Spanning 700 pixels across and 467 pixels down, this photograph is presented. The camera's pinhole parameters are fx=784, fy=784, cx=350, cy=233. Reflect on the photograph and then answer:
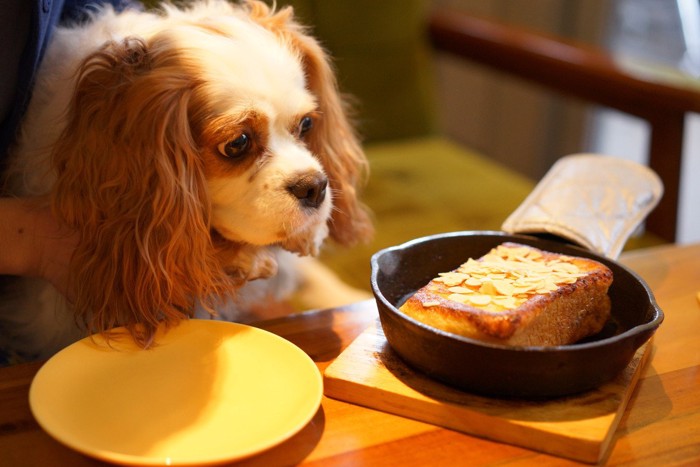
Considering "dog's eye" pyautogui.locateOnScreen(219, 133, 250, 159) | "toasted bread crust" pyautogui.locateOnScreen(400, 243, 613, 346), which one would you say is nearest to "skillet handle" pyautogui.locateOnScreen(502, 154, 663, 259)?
"toasted bread crust" pyautogui.locateOnScreen(400, 243, 613, 346)

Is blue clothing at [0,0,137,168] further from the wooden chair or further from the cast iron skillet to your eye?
the wooden chair

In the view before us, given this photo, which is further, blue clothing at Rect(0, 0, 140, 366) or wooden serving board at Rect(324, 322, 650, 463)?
blue clothing at Rect(0, 0, 140, 366)

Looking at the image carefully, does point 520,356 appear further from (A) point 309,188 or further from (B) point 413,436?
(A) point 309,188

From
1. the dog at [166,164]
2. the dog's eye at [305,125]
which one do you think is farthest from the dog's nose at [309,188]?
the dog's eye at [305,125]

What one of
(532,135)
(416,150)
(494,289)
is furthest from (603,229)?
(532,135)

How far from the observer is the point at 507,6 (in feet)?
9.89

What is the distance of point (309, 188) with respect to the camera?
96 cm

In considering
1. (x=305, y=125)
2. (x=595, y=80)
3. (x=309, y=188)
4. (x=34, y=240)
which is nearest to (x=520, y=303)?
(x=309, y=188)

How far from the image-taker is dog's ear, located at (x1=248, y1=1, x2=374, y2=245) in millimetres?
1102

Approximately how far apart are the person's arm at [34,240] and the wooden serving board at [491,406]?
384 mm

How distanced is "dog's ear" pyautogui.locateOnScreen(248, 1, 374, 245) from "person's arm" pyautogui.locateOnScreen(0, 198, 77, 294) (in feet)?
1.22

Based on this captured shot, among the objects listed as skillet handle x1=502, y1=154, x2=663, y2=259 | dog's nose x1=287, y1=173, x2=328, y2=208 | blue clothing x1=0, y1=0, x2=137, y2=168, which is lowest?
skillet handle x1=502, y1=154, x2=663, y2=259

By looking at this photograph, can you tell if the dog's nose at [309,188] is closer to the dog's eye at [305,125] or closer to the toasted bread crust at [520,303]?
the dog's eye at [305,125]

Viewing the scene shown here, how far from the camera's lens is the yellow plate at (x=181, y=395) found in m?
0.70
